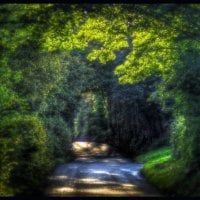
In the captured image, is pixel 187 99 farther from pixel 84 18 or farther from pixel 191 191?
pixel 84 18

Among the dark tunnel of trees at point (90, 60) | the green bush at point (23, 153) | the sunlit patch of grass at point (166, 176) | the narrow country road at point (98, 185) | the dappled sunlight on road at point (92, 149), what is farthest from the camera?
Result: the dappled sunlight on road at point (92, 149)

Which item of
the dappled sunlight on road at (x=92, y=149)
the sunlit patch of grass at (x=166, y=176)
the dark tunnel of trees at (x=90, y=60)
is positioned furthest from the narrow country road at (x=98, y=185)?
the dappled sunlight on road at (x=92, y=149)

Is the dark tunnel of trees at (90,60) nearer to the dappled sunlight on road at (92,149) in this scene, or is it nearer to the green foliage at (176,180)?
the green foliage at (176,180)

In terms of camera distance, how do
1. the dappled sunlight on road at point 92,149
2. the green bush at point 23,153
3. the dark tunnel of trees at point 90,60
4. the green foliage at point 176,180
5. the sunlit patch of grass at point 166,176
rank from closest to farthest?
the dark tunnel of trees at point 90,60 → the green bush at point 23,153 → the green foliage at point 176,180 → the sunlit patch of grass at point 166,176 → the dappled sunlight on road at point 92,149

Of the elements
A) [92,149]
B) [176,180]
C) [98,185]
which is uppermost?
[92,149]

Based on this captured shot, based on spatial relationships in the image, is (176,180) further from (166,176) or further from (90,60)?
(90,60)

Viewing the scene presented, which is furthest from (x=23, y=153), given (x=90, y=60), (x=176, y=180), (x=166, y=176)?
(x=166, y=176)

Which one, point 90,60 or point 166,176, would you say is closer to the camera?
point 90,60

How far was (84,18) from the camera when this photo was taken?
16.9 meters

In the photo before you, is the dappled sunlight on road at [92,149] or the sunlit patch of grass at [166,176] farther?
the dappled sunlight on road at [92,149]

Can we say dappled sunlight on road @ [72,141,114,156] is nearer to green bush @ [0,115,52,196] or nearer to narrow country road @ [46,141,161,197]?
narrow country road @ [46,141,161,197]

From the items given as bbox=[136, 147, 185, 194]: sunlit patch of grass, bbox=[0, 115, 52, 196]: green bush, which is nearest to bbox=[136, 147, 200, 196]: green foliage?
bbox=[136, 147, 185, 194]: sunlit patch of grass

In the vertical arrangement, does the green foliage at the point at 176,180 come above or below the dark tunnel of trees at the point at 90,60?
below

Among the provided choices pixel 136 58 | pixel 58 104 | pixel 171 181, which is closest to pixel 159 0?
pixel 136 58
